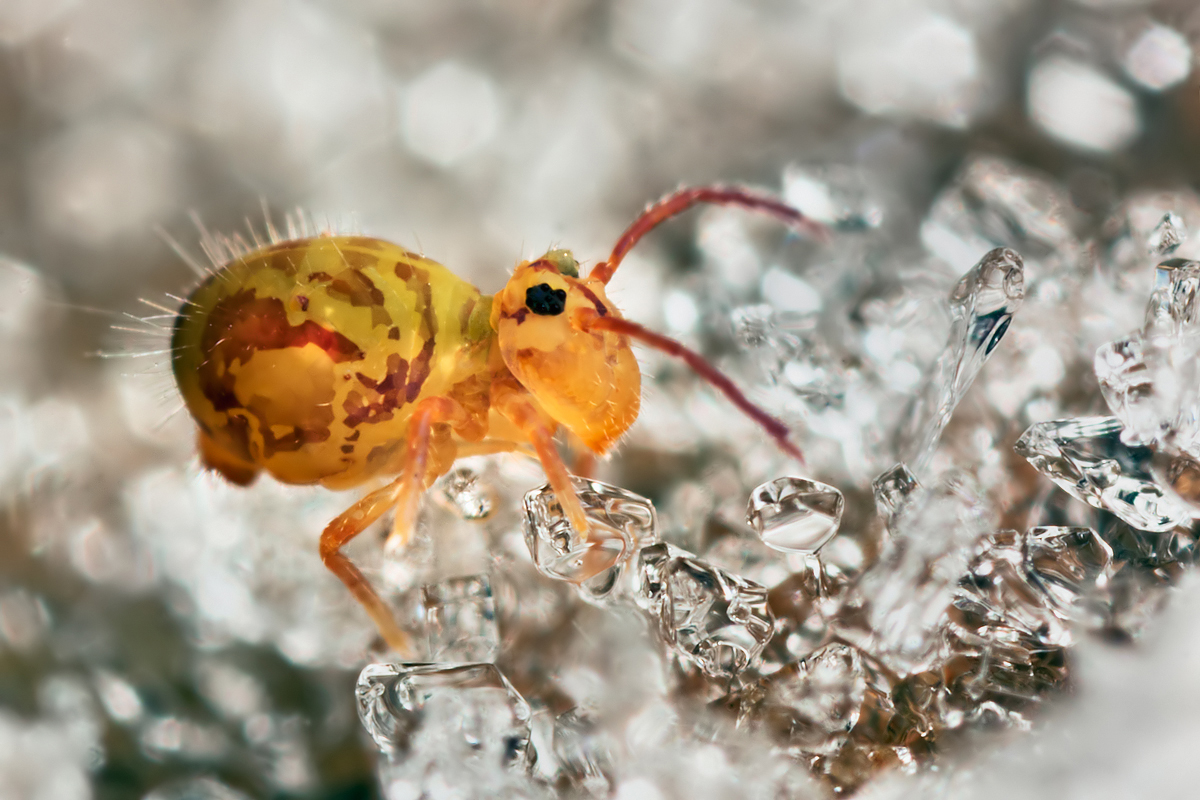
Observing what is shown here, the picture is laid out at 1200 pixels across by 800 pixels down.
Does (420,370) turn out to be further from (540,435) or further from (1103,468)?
(1103,468)

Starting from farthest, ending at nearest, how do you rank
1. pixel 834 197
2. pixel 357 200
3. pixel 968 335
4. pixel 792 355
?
pixel 357 200, pixel 834 197, pixel 792 355, pixel 968 335

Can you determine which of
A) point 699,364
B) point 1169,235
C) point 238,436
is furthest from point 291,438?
point 1169,235

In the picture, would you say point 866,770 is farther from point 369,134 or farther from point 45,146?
point 45,146

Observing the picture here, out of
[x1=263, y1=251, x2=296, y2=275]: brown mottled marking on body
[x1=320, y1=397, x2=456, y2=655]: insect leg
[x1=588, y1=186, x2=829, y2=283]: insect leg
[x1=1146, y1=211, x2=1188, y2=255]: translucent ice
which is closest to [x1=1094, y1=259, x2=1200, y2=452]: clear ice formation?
[x1=1146, y1=211, x2=1188, y2=255]: translucent ice

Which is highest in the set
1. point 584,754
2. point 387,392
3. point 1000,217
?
point 1000,217

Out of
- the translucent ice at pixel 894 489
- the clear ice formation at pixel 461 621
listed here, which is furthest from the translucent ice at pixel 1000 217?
the clear ice formation at pixel 461 621

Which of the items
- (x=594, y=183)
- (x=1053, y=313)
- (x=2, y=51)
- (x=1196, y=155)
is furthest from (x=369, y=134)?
(x=1196, y=155)

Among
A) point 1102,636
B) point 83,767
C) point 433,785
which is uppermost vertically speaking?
point 1102,636

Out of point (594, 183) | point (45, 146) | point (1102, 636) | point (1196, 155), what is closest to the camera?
point (1102, 636)

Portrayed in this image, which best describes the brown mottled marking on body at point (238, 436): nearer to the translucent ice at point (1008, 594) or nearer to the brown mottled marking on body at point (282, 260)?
the brown mottled marking on body at point (282, 260)
